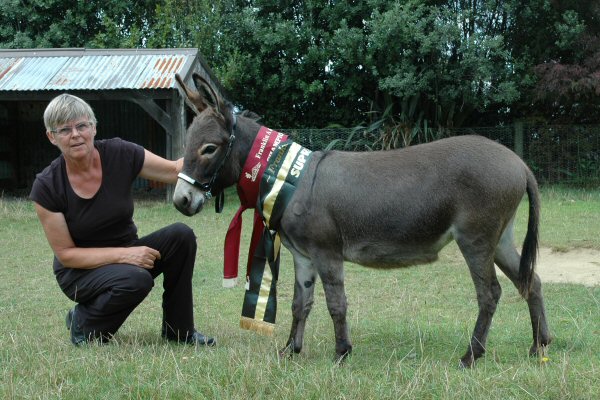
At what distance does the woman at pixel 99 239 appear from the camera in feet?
14.6

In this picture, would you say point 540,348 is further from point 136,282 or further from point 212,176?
point 136,282

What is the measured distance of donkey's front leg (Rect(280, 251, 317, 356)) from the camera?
4.41 metres

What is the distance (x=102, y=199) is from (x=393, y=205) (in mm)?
2018

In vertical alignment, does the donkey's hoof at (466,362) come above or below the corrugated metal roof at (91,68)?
above

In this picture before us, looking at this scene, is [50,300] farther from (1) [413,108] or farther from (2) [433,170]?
(1) [413,108]

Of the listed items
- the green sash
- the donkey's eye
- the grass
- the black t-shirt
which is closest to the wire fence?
the grass

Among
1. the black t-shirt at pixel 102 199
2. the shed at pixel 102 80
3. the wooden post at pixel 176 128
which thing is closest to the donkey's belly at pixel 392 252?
the black t-shirt at pixel 102 199

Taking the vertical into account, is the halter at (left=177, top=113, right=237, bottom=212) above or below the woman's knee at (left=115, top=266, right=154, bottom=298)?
above

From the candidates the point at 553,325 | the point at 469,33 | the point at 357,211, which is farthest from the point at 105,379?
the point at 469,33

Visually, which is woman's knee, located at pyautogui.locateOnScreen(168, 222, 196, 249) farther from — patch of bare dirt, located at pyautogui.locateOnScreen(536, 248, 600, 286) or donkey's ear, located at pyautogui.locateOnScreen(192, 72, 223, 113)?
patch of bare dirt, located at pyautogui.locateOnScreen(536, 248, 600, 286)

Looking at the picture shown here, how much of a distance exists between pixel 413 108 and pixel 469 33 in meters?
3.50

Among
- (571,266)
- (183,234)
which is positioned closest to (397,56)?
(571,266)

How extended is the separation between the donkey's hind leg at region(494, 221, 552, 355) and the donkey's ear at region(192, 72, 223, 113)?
2.05m

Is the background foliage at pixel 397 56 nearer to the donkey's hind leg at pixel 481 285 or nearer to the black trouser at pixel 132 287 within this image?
the black trouser at pixel 132 287
